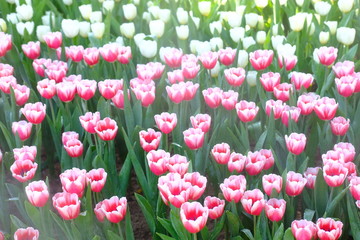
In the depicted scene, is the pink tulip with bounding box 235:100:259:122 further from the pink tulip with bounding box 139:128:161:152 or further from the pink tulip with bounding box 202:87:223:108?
the pink tulip with bounding box 139:128:161:152

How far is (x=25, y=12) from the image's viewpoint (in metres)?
3.42

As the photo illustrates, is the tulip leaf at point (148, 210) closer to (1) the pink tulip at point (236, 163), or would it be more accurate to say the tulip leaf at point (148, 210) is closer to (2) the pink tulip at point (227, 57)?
(1) the pink tulip at point (236, 163)

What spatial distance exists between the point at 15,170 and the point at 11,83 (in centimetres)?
64

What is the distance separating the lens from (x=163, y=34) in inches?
130

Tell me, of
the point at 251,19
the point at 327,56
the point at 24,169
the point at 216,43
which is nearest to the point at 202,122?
the point at 24,169

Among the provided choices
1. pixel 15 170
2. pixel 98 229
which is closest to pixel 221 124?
pixel 98 229

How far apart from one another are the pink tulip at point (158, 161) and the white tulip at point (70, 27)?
1352 mm

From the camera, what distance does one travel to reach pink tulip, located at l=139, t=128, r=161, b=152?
2092mm

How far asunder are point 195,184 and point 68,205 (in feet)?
1.23

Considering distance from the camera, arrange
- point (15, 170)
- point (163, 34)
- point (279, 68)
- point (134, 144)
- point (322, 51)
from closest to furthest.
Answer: point (15, 170) → point (134, 144) → point (322, 51) → point (279, 68) → point (163, 34)

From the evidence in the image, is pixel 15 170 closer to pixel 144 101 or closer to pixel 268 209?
pixel 144 101

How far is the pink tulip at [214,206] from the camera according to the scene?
1860 mm

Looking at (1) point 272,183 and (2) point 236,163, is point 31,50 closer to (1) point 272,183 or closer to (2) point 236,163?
(2) point 236,163

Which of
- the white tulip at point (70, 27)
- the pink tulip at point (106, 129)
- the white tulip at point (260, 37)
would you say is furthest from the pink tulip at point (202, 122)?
the white tulip at point (70, 27)
